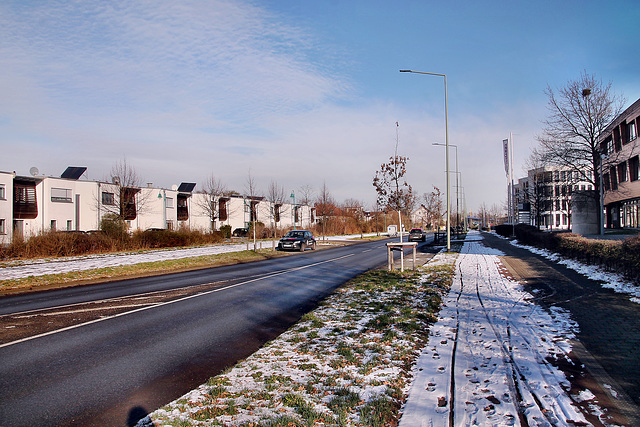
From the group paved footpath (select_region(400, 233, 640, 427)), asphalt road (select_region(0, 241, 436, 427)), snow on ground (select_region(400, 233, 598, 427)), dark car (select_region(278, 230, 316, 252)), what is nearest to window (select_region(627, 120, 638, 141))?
dark car (select_region(278, 230, 316, 252))

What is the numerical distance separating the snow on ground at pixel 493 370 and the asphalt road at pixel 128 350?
2.70 m

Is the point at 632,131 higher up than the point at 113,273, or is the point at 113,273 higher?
the point at 632,131

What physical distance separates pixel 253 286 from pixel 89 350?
6650mm

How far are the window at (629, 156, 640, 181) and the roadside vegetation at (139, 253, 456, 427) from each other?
39767mm

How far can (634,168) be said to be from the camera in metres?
37.9

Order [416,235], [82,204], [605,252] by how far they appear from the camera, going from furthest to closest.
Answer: [416,235], [82,204], [605,252]

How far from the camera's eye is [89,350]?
6082 mm

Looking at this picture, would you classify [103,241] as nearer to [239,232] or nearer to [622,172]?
[239,232]

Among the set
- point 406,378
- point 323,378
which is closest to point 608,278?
point 406,378

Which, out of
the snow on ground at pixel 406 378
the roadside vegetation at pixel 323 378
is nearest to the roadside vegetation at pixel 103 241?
the roadside vegetation at pixel 323 378

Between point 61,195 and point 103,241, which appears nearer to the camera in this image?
point 103,241

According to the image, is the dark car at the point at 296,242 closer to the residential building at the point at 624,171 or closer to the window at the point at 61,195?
the residential building at the point at 624,171

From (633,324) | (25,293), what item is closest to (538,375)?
(633,324)

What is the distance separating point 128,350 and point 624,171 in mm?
48650
